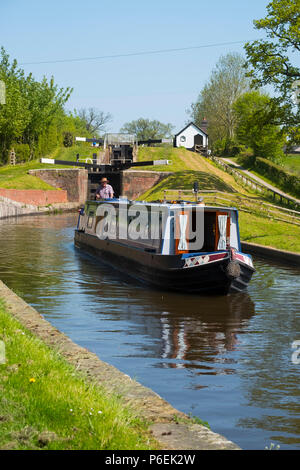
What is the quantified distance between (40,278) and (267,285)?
6069mm

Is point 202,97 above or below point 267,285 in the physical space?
above

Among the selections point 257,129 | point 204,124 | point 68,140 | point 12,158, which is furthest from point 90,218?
point 204,124

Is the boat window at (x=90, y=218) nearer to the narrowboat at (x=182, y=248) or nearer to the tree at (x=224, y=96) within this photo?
the narrowboat at (x=182, y=248)

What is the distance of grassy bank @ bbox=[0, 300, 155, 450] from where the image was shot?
13.2 ft

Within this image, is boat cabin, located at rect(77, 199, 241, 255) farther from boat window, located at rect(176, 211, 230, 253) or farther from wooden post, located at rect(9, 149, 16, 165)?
wooden post, located at rect(9, 149, 16, 165)

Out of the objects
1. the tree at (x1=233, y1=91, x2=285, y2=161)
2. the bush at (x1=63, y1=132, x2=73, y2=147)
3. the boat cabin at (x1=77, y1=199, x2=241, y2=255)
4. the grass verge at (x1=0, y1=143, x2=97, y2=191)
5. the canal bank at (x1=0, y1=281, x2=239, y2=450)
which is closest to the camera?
the canal bank at (x1=0, y1=281, x2=239, y2=450)

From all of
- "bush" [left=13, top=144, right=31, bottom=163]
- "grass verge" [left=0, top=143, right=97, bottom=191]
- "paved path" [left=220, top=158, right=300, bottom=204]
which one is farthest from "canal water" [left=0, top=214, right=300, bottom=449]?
"bush" [left=13, top=144, right=31, bottom=163]

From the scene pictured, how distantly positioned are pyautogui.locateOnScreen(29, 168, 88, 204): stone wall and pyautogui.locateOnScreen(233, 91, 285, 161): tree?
14249 millimetres

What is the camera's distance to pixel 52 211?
4397cm

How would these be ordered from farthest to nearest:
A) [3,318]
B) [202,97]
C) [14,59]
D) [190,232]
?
[202,97] → [14,59] → [190,232] → [3,318]

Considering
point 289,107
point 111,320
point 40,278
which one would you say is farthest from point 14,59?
point 111,320

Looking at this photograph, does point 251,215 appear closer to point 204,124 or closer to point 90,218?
point 90,218

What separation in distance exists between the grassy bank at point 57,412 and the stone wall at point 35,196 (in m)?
36.5

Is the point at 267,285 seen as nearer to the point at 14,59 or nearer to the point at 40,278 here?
the point at 40,278
